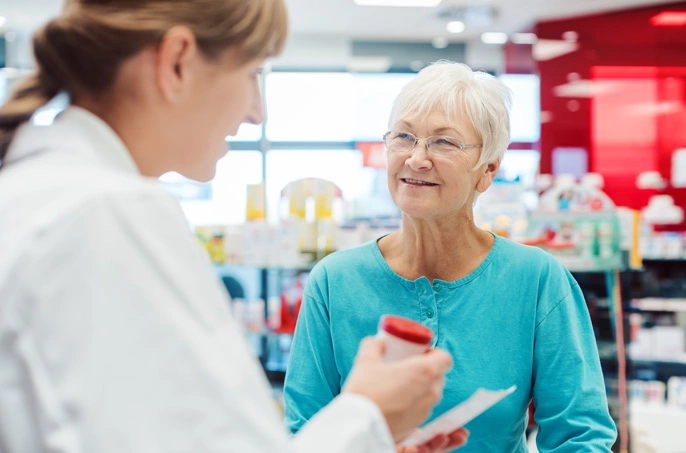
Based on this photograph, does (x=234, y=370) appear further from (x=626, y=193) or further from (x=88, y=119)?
(x=626, y=193)

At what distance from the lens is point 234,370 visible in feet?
2.18

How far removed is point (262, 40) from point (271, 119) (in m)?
8.91

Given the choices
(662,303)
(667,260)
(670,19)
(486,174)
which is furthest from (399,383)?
(670,19)

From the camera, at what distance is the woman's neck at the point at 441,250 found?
5.89 feet

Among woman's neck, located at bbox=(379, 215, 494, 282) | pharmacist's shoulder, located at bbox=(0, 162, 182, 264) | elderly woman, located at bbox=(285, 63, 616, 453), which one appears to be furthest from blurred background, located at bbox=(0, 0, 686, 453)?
woman's neck, located at bbox=(379, 215, 494, 282)

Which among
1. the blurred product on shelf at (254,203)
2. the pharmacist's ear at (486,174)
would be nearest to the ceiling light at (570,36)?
the blurred product on shelf at (254,203)

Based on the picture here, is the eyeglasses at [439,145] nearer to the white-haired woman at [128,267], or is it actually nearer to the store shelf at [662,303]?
the white-haired woman at [128,267]

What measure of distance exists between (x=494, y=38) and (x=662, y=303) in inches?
190

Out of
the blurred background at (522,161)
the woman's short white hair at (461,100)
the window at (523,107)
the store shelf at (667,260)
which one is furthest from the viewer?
the window at (523,107)

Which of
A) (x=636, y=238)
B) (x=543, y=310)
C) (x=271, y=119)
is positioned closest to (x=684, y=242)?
(x=636, y=238)

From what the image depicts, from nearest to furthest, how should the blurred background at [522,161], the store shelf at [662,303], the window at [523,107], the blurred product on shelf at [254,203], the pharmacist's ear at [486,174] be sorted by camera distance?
the pharmacist's ear at [486,174] → the blurred background at [522,161] → the blurred product on shelf at [254,203] → the store shelf at [662,303] → the window at [523,107]

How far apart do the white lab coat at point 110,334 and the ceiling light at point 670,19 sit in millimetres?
7822

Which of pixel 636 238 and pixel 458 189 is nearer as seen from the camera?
pixel 458 189

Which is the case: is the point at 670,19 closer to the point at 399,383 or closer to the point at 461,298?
the point at 461,298
